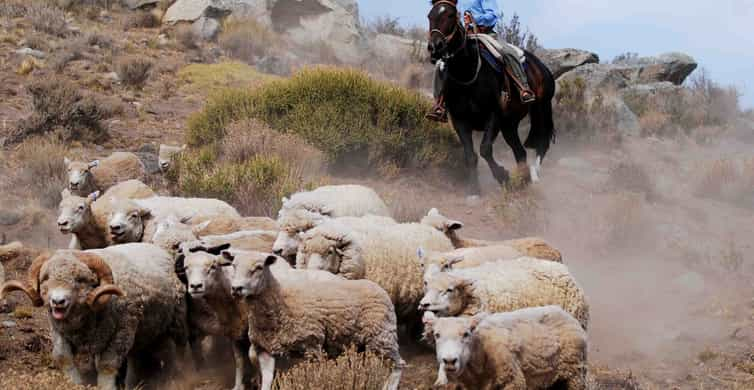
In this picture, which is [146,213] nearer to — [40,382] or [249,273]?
[249,273]

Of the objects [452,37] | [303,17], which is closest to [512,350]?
[452,37]

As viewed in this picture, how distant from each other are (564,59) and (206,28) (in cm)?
1010

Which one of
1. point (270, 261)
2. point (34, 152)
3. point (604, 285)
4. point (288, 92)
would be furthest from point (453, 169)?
point (270, 261)

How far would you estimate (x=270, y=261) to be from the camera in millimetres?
6848

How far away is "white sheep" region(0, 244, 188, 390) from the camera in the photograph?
6.52 meters

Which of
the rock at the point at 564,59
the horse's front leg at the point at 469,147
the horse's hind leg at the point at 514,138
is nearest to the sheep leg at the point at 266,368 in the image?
the horse's front leg at the point at 469,147

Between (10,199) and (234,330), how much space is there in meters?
7.20

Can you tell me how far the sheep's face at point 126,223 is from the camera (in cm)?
902

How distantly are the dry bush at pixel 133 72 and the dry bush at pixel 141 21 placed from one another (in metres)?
5.92

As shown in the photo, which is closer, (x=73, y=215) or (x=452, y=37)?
(x=73, y=215)

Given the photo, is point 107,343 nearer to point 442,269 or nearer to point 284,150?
point 442,269

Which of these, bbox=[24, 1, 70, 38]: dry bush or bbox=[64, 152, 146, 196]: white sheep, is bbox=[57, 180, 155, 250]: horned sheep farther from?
bbox=[24, 1, 70, 38]: dry bush

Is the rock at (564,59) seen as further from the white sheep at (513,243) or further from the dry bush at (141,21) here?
the white sheep at (513,243)

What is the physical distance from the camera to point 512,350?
247 inches
